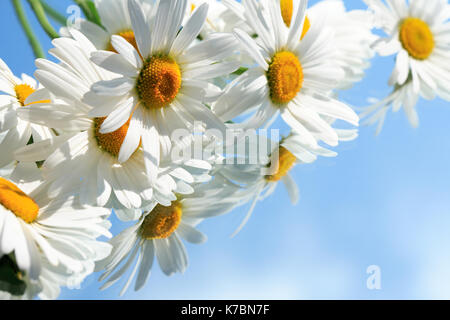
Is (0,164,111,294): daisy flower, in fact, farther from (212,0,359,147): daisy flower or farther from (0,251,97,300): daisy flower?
(212,0,359,147): daisy flower

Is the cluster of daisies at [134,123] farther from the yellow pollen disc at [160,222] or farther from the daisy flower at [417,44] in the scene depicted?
the daisy flower at [417,44]

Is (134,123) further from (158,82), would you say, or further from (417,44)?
(417,44)

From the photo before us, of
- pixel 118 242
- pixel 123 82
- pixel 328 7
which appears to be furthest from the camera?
pixel 328 7

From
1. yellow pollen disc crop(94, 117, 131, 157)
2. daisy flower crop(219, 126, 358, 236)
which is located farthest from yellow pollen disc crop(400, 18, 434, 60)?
yellow pollen disc crop(94, 117, 131, 157)

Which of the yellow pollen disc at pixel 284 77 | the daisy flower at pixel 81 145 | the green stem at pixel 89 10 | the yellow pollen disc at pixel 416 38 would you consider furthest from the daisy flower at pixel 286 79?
the yellow pollen disc at pixel 416 38

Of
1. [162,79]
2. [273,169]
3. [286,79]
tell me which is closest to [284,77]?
[286,79]

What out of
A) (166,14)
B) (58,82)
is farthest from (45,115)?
(166,14)
